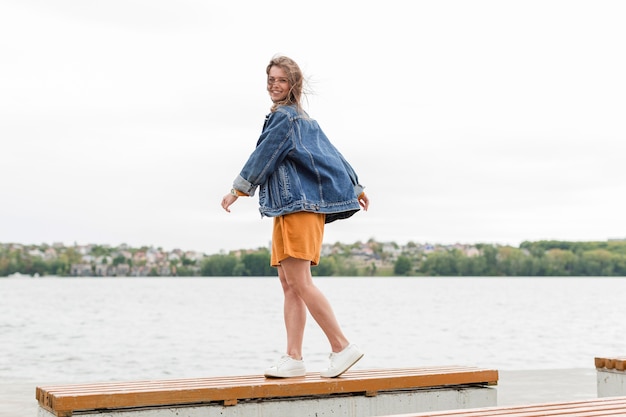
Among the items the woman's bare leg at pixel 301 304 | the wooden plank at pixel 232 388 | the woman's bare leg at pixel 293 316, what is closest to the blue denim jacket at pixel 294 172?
the woman's bare leg at pixel 301 304

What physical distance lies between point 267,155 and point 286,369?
56.4 inches

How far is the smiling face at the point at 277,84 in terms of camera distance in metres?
6.08

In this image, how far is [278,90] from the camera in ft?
20.1

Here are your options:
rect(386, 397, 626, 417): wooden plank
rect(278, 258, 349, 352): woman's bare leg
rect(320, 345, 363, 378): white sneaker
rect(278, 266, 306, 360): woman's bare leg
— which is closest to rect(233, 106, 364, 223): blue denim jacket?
rect(278, 258, 349, 352): woman's bare leg

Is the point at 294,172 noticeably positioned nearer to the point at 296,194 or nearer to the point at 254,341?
the point at 296,194

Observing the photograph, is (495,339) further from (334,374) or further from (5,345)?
(334,374)

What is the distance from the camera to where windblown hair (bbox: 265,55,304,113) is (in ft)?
19.9

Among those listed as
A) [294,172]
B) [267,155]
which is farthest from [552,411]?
[267,155]

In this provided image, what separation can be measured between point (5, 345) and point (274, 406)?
3028 cm

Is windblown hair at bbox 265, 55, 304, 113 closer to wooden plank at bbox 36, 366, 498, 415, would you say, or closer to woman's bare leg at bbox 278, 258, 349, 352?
woman's bare leg at bbox 278, 258, 349, 352

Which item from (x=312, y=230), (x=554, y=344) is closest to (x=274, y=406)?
(x=312, y=230)

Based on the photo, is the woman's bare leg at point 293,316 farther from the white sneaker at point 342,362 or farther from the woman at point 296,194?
the white sneaker at point 342,362

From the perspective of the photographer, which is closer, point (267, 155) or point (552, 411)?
point (552, 411)

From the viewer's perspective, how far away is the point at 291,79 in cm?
611
